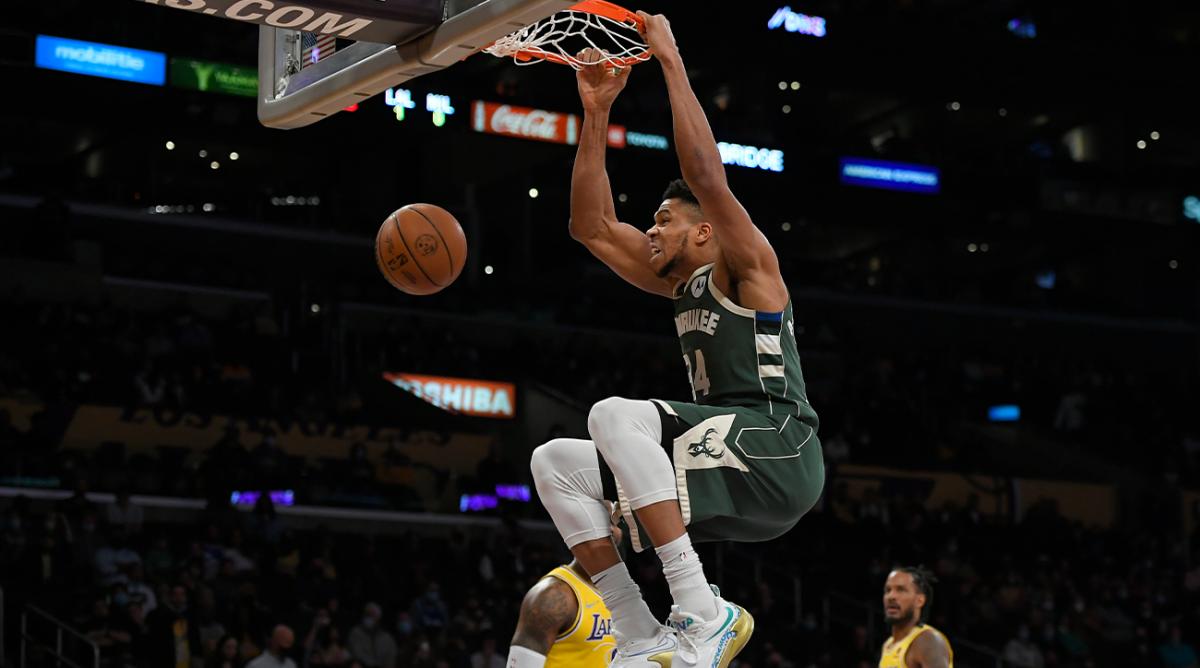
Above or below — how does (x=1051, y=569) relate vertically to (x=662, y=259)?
below

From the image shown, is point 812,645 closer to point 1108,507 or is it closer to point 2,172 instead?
point 1108,507

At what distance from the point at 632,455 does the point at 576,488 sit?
325mm

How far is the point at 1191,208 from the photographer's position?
33906 millimetres

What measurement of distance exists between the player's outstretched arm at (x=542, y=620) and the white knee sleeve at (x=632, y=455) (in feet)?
5.81

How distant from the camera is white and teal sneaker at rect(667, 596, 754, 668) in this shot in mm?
4977

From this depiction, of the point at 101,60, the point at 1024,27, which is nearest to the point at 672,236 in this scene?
the point at 101,60

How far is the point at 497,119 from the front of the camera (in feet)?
85.5

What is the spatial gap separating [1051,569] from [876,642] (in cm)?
452

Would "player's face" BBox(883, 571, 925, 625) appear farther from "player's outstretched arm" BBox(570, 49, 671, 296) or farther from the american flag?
the american flag

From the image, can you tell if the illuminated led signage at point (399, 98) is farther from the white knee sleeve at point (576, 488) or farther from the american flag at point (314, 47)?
the white knee sleeve at point (576, 488)

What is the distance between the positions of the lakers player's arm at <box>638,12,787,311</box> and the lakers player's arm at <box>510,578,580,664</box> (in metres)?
1.97

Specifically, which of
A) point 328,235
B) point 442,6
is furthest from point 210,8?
point 328,235

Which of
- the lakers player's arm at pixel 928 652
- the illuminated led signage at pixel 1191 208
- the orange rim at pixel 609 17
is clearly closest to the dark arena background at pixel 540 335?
the illuminated led signage at pixel 1191 208

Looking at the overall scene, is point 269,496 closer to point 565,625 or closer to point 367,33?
point 565,625
